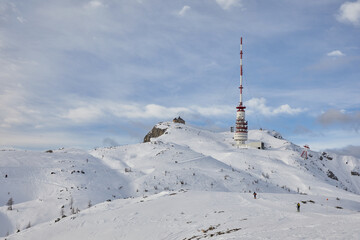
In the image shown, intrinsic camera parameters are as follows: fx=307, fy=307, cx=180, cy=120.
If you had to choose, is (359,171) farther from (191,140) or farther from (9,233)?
(9,233)

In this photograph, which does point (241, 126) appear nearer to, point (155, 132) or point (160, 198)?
point (155, 132)

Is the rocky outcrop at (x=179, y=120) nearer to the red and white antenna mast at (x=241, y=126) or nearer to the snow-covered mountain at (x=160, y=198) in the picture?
the red and white antenna mast at (x=241, y=126)

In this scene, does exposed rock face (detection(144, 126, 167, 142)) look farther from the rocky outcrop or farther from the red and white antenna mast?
the red and white antenna mast

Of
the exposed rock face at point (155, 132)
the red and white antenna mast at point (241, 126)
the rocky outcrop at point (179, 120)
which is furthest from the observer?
the rocky outcrop at point (179, 120)

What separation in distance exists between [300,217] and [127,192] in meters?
22.3

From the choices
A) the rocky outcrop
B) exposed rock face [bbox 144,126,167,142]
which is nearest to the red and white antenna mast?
exposed rock face [bbox 144,126,167,142]

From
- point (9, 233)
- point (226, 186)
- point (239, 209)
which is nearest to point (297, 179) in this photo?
point (226, 186)

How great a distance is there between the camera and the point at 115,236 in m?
21.2

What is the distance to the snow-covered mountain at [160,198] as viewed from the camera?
1989cm

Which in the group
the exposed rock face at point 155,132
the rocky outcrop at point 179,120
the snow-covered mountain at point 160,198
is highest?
the rocky outcrop at point 179,120

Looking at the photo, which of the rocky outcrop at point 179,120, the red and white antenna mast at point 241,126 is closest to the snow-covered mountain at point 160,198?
the red and white antenna mast at point 241,126

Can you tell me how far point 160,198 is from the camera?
29672 mm

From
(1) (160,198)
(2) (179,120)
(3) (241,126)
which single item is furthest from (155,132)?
(1) (160,198)

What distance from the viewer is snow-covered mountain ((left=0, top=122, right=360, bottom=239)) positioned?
19.9 meters
